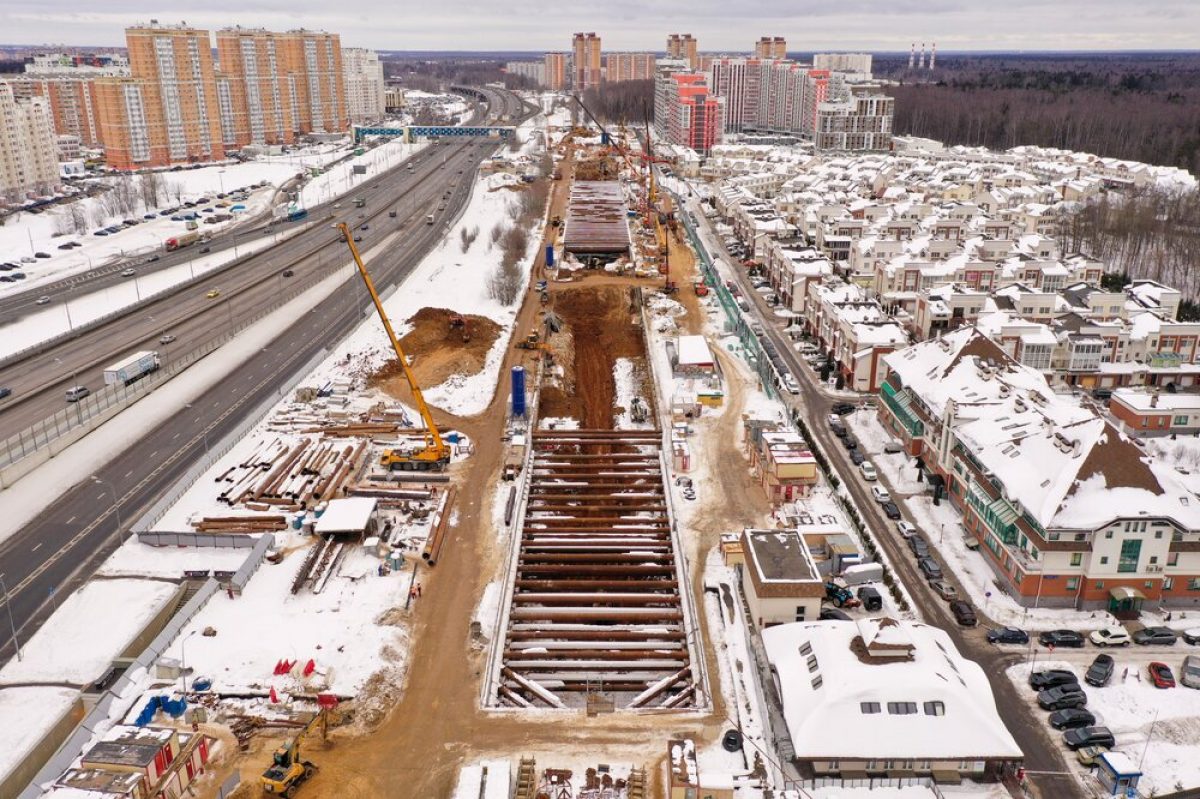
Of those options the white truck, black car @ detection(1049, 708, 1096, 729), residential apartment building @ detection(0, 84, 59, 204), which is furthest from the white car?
residential apartment building @ detection(0, 84, 59, 204)

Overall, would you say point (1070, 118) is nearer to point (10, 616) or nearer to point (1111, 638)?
point (1111, 638)

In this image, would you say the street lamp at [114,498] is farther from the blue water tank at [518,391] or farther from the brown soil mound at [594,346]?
the brown soil mound at [594,346]

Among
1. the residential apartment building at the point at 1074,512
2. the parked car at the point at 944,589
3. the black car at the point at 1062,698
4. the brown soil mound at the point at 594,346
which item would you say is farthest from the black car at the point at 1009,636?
the brown soil mound at the point at 594,346

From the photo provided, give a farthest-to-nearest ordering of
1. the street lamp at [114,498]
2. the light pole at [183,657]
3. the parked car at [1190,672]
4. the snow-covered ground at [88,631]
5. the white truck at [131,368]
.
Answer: the white truck at [131,368] < the street lamp at [114,498] < the snow-covered ground at [88,631] < the light pole at [183,657] < the parked car at [1190,672]

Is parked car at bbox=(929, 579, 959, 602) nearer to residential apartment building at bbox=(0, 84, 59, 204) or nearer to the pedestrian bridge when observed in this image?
residential apartment building at bbox=(0, 84, 59, 204)

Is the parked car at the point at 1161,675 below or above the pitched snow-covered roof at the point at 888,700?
below

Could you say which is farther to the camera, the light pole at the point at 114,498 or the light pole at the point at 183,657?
the light pole at the point at 114,498

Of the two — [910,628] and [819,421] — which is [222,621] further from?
[819,421]
